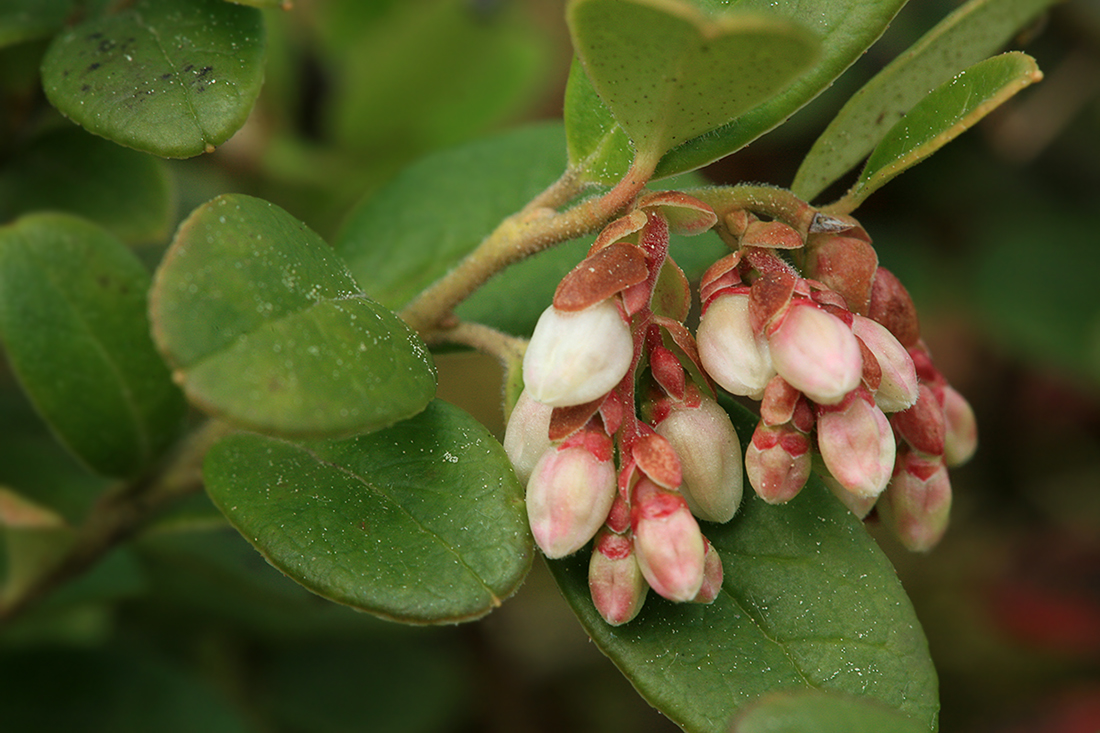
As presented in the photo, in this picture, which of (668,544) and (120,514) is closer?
(668,544)

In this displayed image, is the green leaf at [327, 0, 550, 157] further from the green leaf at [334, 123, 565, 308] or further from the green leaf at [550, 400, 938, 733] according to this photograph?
the green leaf at [550, 400, 938, 733]

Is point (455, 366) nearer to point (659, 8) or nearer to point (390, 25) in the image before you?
point (390, 25)

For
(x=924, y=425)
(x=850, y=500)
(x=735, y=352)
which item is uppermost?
(x=735, y=352)

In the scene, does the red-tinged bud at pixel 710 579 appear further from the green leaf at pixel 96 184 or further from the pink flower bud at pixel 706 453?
the green leaf at pixel 96 184

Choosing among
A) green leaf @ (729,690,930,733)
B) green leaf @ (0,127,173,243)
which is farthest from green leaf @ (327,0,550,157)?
green leaf @ (729,690,930,733)

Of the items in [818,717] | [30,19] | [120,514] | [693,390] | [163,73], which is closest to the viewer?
[818,717]

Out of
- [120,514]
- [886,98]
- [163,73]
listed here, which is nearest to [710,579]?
[886,98]

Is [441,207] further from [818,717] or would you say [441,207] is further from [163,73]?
[818,717]

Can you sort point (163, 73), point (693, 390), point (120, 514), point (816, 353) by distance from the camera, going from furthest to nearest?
point (120, 514)
point (163, 73)
point (693, 390)
point (816, 353)
